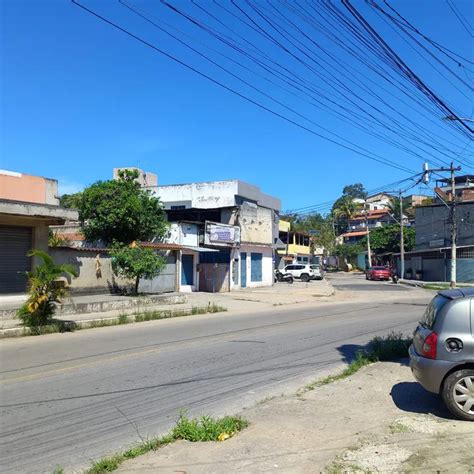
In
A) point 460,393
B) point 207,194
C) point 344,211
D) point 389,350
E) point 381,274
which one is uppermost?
point 344,211

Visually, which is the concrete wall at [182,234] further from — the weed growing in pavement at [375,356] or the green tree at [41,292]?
the weed growing in pavement at [375,356]

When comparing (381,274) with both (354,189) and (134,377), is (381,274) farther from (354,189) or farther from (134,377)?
(354,189)

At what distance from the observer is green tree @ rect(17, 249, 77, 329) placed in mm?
14273

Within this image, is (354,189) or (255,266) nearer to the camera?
(255,266)

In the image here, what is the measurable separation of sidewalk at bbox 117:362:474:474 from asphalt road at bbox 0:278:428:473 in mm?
827

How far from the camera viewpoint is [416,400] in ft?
22.8

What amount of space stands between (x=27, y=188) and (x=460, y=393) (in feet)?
64.7

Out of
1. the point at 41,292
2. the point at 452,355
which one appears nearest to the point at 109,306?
the point at 41,292

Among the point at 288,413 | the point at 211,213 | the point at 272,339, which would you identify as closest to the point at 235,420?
the point at 288,413

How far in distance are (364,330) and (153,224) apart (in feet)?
62.0

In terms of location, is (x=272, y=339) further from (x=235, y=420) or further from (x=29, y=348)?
(x=235, y=420)

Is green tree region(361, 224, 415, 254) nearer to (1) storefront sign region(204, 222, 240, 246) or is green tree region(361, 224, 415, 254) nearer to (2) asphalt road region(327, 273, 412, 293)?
(2) asphalt road region(327, 273, 412, 293)

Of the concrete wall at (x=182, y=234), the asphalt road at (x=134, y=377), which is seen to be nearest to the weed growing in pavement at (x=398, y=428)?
the asphalt road at (x=134, y=377)

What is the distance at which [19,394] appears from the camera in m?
7.51
